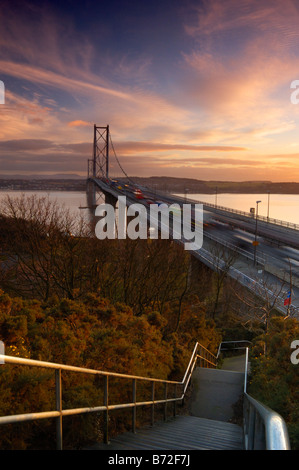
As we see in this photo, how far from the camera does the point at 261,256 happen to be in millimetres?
33438

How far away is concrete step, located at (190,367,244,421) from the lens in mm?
9609

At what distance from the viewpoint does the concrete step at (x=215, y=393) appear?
961 centimetres

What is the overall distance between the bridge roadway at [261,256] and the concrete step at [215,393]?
566cm

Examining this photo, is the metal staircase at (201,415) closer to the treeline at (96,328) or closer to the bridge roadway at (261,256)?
the treeline at (96,328)

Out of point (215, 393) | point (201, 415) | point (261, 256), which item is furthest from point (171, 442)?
point (261, 256)

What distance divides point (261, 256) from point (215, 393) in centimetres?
2442

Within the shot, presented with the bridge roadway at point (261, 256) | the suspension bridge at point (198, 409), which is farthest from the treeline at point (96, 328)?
the bridge roadway at point (261, 256)

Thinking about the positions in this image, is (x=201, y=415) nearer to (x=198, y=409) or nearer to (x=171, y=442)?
(x=198, y=409)

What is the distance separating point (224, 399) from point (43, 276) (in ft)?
32.6

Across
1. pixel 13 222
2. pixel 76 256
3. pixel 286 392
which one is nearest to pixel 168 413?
pixel 286 392

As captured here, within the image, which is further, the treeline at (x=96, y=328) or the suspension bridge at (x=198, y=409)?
the treeline at (x=96, y=328)

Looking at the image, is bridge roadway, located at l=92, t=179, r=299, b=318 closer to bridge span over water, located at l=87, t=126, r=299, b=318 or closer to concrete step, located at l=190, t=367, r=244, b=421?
bridge span over water, located at l=87, t=126, r=299, b=318

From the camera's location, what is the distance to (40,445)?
391 cm
